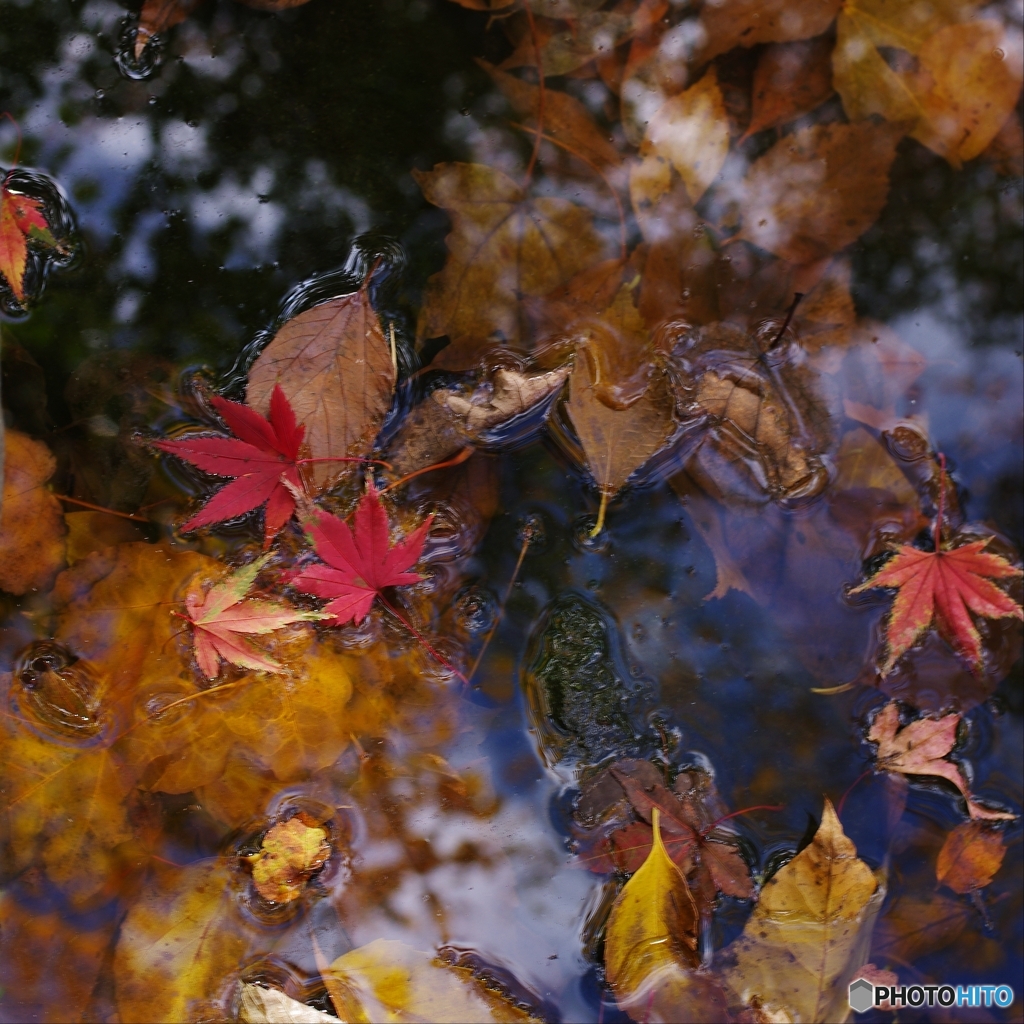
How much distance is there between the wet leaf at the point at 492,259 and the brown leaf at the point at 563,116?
0.17m

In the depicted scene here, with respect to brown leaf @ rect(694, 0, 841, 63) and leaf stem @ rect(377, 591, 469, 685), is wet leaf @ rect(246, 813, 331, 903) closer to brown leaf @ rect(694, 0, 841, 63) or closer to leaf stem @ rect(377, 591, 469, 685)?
leaf stem @ rect(377, 591, 469, 685)

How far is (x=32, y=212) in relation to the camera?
1.82 m

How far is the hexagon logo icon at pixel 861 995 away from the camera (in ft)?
6.05

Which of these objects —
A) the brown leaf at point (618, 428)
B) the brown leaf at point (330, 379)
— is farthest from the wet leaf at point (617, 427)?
the brown leaf at point (330, 379)

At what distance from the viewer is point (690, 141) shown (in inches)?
74.6

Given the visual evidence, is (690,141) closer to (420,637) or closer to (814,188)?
(814,188)

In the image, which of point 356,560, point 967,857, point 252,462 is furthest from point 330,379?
point 967,857

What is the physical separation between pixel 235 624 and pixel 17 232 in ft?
3.50

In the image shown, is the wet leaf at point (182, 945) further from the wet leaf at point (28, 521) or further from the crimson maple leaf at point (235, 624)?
the wet leaf at point (28, 521)

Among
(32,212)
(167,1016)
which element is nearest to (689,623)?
(167,1016)

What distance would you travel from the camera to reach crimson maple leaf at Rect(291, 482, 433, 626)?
60.6 inches

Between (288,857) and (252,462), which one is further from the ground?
(252,462)

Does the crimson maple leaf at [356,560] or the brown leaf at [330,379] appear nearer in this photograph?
the crimson maple leaf at [356,560]

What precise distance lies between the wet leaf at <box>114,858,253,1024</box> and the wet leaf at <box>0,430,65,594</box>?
0.76 meters
